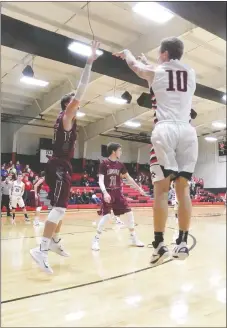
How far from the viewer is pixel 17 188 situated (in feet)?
5.48

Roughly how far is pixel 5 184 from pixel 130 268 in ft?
7.66

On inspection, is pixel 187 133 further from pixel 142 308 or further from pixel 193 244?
pixel 193 244

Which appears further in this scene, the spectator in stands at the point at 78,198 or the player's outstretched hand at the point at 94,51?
the spectator in stands at the point at 78,198

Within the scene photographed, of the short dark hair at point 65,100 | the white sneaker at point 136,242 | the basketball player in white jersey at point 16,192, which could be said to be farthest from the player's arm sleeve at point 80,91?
the white sneaker at point 136,242

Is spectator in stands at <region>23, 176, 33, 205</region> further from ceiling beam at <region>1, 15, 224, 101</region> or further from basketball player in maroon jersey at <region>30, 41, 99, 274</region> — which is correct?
ceiling beam at <region>1, 15, 224, 101</region>

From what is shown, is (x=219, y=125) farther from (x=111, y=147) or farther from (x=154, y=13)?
(x=154, y=13)

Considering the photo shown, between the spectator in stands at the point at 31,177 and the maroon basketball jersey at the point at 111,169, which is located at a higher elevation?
the maroon basketball jersey at the point at 111,169

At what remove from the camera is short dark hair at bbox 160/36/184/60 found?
137 centimetres

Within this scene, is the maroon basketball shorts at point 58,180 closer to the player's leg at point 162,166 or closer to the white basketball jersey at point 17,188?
the white basketball jersey at point 17,188

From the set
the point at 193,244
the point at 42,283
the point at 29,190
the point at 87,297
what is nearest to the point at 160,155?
the point at 29,190

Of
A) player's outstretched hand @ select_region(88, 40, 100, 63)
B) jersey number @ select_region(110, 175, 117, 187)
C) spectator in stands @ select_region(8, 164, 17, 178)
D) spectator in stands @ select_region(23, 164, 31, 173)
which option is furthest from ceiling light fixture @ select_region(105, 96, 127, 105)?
player's outstretched hand @ select_region(88, 40, 100, 63)

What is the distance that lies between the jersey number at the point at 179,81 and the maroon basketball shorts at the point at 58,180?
27.3 inches

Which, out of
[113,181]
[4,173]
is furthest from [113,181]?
[4,173]

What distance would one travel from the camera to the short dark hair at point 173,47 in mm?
1373
